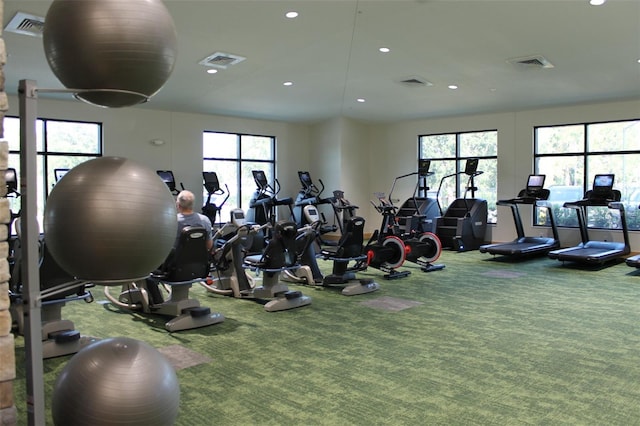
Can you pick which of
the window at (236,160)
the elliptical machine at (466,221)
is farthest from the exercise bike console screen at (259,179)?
the elliptical machine at (466,221)

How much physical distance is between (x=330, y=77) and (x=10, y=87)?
17.7ft

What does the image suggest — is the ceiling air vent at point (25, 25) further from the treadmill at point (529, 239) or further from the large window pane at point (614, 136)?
the large window pane at point (614, 136)

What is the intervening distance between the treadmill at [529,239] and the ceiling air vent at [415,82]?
2.63 m

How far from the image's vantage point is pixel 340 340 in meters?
4.29

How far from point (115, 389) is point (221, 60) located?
6380 millimetres

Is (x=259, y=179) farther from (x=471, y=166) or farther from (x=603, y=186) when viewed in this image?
(x=603, y=186)

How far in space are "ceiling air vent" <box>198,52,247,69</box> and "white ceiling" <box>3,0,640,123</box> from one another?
0.16 m

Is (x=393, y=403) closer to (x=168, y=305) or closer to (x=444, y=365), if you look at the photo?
(x=444, y=365)

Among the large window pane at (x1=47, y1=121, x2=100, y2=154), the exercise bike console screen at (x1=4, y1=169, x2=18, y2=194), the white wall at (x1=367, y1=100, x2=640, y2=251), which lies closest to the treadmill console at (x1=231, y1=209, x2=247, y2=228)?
the exercise bike console screen at (x1=4, y1=169, x2=18, y2=194)

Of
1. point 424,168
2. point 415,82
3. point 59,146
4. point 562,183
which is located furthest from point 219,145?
point 562,183

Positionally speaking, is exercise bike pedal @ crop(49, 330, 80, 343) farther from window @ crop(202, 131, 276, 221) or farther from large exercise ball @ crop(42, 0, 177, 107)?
window @ crop(202, 131, 276, 221)

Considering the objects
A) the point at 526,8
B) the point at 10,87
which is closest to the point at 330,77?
the point at 526,8

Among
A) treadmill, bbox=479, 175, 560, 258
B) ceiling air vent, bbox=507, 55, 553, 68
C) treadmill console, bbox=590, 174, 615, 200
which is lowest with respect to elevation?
treadmill, bbox=479, 175, 560, 258

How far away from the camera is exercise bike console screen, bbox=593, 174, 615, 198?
887 cm
